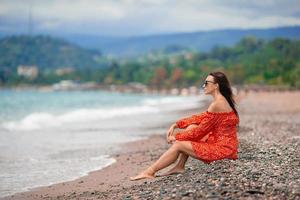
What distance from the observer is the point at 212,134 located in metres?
8.30

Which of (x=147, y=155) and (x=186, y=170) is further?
(x=147, y=155)

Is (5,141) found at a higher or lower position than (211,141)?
lower

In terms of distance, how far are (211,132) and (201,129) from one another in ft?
0.87

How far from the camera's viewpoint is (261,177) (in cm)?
731

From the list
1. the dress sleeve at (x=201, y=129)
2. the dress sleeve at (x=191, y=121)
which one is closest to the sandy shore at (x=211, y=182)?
the dress sleeve at (x=201, y=129)

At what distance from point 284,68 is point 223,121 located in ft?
416

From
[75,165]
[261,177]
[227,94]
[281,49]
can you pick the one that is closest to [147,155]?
[75,165]

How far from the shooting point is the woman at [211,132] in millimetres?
8125

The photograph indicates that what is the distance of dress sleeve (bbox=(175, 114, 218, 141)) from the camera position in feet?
26.6

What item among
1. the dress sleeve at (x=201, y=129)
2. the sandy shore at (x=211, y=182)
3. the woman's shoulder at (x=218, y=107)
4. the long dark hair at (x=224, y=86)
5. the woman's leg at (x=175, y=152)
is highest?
the long dark hair at (x=224, y=86)

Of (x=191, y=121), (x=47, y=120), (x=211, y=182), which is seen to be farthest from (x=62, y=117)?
(x=211, y=182)

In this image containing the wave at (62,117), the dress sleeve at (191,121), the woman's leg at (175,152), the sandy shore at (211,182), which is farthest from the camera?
the wave at (62,117)

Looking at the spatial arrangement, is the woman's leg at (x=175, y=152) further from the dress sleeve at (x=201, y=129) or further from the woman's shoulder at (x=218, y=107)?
the woman's shoulder at (x=218, y=107)

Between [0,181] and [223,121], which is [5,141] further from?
[223,121]
